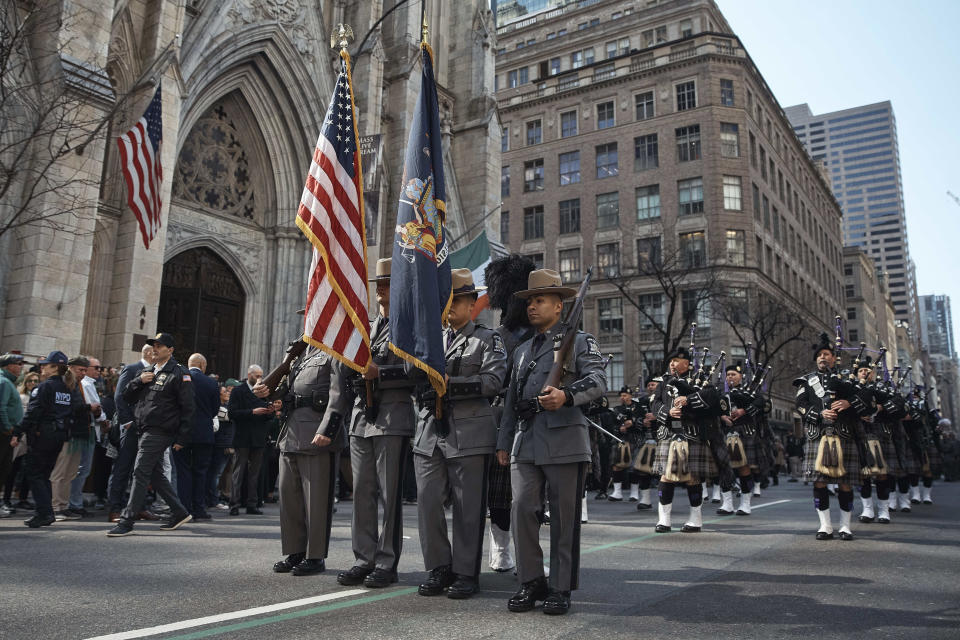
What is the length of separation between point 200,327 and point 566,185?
3935cm

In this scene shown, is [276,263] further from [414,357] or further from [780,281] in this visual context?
[780,281]

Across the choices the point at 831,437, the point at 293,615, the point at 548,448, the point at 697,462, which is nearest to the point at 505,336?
the point at 548,448

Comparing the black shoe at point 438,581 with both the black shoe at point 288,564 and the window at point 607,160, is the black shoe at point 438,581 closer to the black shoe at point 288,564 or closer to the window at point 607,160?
the black shoe at point 288,564

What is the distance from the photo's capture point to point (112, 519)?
9.22 m

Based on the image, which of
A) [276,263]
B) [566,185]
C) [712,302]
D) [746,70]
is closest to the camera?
[276,263]

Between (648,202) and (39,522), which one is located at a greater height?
(648,202)

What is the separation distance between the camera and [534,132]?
57969mm

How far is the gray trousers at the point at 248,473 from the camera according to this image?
37.6 ft

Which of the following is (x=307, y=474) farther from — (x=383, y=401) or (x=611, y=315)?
(x=611, y=315)

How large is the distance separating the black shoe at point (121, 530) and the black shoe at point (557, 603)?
18.5 ft

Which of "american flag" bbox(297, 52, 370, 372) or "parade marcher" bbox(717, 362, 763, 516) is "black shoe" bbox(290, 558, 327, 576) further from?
"parade marcher" bbox(717, 362, 763, 516)

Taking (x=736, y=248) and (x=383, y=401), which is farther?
(x=736, y=248)

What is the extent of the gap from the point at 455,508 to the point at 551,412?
1.02m

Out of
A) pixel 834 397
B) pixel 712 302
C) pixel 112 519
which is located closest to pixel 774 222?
pixel 712 302
